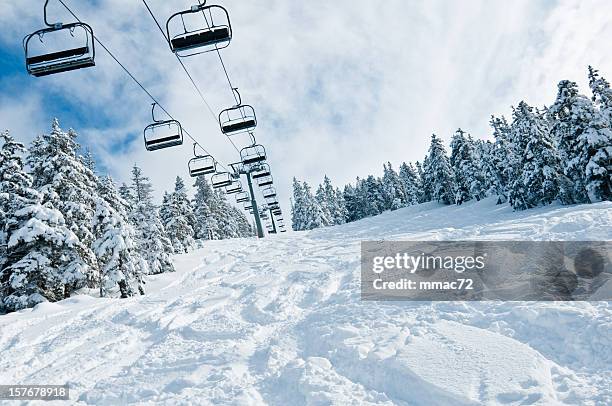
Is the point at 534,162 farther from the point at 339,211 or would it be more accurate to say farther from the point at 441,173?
the point at 339,211

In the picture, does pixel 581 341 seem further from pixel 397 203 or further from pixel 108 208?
pixel 397 203

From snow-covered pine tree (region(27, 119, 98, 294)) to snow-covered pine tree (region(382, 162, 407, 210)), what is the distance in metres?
64.5

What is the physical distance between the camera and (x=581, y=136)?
28.0 metres

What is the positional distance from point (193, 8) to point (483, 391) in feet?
23.6

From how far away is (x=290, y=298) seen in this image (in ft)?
36.5

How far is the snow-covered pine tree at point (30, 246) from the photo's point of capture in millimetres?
17875

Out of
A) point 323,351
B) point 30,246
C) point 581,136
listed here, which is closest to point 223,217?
point 30,246

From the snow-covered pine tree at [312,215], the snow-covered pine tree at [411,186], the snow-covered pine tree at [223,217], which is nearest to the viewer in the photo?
the snow-covered pine tree at [223,217]

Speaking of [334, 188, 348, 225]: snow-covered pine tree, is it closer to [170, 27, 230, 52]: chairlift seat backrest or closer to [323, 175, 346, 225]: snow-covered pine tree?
[323, 175, 346, 225]: snow-covered pine tree

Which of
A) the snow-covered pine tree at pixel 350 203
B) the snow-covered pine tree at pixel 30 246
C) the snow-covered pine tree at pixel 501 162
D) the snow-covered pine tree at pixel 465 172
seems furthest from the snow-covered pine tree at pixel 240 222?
the snow-covered pine tree at pixel 30 246
